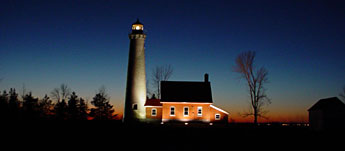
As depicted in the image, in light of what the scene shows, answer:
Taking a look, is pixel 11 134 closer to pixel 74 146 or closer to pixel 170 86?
pixel 74 146

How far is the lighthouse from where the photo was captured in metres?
42.5

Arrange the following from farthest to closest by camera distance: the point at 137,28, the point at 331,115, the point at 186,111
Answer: the point at 137,28, the point at 186,111, the point at 331,115

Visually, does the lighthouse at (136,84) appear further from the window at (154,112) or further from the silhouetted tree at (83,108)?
the silhouetted tree at (83,108)

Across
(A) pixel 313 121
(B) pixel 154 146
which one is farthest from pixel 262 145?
(A) pixel 313 121

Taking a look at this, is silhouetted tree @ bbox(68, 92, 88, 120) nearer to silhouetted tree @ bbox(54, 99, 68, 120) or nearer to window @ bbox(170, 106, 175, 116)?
silhouetted tree @ bbox(54, 99, 68, 120)

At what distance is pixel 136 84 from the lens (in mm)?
42625

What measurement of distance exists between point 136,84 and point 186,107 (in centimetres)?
713

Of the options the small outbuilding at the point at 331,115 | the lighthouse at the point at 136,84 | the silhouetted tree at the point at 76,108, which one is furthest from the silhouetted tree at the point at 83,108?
the small outbuilding at the point at 331,115

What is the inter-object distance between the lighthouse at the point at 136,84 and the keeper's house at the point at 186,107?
1.71m

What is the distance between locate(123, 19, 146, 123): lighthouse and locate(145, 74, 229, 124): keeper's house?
1707 millimetres

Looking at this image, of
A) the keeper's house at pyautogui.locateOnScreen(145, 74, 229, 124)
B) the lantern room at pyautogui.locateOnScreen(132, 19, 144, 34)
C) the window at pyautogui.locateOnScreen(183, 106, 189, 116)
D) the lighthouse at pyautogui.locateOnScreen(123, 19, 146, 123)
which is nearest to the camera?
the keeper's house at pyautogui.locateOnScreen(145, 74, 229, 124)

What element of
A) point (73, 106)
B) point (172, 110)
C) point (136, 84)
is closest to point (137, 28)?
point (136, 84)

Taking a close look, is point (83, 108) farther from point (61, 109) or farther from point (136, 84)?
point (136, 84)

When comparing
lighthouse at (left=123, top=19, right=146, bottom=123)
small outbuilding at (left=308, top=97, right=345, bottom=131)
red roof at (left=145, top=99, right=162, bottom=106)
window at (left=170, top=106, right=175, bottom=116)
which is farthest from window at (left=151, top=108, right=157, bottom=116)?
small outbuilding at (left=308, top=97, right=345, bottom=131)
